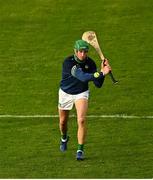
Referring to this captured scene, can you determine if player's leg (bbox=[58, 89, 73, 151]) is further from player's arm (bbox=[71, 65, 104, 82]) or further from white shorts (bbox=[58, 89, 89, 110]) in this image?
player's arm (bbox=[71, 65, 104, 82])

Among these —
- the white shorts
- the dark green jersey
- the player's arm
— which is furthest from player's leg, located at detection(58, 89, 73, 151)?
the player's arm

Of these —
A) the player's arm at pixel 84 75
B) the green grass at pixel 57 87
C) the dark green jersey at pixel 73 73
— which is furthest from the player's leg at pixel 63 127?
the player's arm at pixel 84 75

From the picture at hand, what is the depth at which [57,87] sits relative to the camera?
2136 cm

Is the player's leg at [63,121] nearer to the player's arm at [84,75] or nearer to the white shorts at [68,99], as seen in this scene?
the white shorts at [68,99]

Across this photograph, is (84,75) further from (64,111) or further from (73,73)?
(64,111)

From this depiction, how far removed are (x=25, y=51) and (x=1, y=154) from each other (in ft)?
29.6

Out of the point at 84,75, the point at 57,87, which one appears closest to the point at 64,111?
the point at 84,75

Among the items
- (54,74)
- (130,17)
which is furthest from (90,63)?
(130,17)

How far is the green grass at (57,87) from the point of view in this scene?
15.2 m

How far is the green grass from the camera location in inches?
597

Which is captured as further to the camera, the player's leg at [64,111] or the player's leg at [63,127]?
the player's leg at [63,127]

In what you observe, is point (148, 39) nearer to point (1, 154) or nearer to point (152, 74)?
point (152, 74)

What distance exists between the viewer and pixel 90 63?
51.3 ft

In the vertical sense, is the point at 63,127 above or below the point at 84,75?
below
